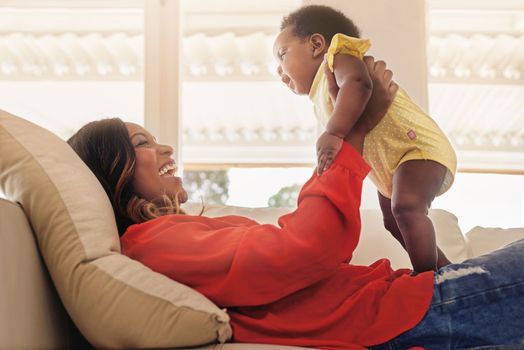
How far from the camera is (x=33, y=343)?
998mm

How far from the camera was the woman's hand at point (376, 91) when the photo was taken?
1691 mm

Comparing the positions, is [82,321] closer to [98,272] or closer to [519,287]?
[98,272]

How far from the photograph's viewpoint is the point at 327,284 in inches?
48.4

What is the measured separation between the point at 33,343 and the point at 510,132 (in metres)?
3.35

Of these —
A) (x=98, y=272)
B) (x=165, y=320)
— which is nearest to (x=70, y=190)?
(x=98, y=272)

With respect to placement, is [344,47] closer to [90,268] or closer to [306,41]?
[306,41]

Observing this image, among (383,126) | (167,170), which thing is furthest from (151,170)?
(383,126)

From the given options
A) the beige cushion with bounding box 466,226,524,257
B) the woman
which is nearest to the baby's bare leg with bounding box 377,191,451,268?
the beige cushion with bounding box 466,226,524,257

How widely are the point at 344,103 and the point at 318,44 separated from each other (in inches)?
18.5

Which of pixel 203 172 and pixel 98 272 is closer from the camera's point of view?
pixel 98 272

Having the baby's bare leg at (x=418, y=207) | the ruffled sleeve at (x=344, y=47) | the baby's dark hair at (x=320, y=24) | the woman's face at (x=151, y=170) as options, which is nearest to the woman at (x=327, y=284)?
the woman's face at (x=151, y=170)

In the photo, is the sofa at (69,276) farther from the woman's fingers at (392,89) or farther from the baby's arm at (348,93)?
the woman's fingers at (392,89)

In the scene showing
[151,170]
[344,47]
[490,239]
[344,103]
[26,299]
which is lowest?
[490,239]

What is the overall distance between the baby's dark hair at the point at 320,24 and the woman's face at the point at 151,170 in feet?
2.08
